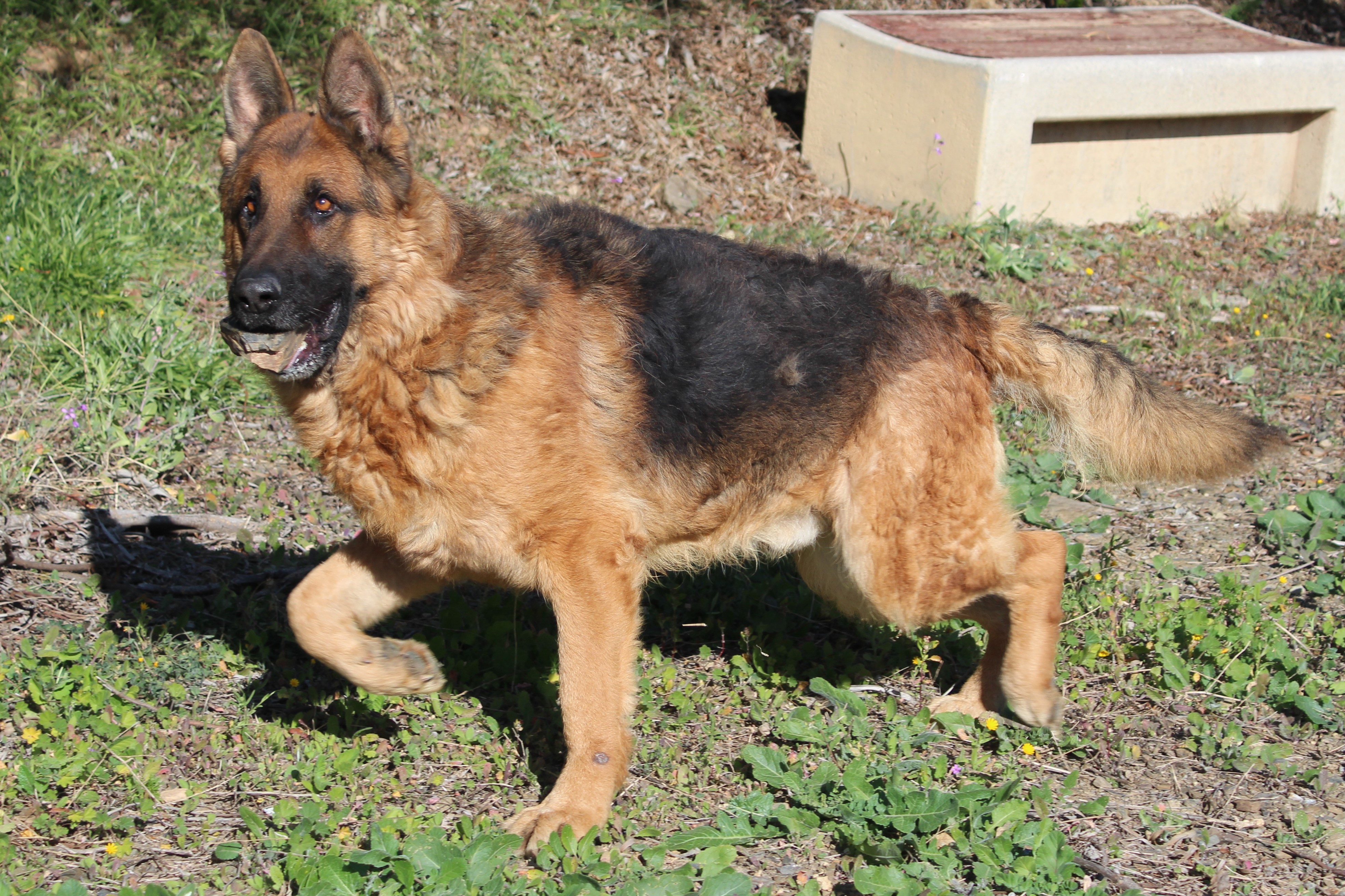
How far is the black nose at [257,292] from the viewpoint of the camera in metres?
3.29

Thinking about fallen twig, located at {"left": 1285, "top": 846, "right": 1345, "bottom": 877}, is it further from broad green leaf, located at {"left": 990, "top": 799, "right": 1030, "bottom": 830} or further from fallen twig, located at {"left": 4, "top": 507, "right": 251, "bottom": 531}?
fallen twig, located at {"left": 4, "top": 507, "right": 251, "bottom": 531}

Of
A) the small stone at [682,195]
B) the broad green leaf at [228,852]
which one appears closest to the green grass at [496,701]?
the broad green leaf at [228,852]

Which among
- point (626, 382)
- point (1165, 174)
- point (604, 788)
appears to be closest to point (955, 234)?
point (1165, 174)

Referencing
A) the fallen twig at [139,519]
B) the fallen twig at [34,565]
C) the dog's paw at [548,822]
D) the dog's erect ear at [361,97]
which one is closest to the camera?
the dog's paw at [548,822]

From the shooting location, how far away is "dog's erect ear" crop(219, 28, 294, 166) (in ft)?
12.1

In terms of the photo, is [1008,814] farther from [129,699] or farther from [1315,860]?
[129,699]

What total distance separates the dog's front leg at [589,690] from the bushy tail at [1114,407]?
1.83m

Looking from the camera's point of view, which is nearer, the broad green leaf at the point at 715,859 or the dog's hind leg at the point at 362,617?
the broad green leaf at the point at 715,859

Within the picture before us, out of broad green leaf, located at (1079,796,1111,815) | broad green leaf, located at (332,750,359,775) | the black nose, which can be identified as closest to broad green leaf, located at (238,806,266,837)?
broad green leaf, located at (332,750,359,775)

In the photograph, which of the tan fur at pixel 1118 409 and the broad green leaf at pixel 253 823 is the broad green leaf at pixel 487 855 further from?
the tan fur at pixel 1118 409

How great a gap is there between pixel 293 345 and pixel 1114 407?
122 inches

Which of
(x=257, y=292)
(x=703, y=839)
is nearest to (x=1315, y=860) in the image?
(x=703, y=839)

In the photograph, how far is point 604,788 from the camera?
3.56m

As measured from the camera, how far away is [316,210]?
351cm
